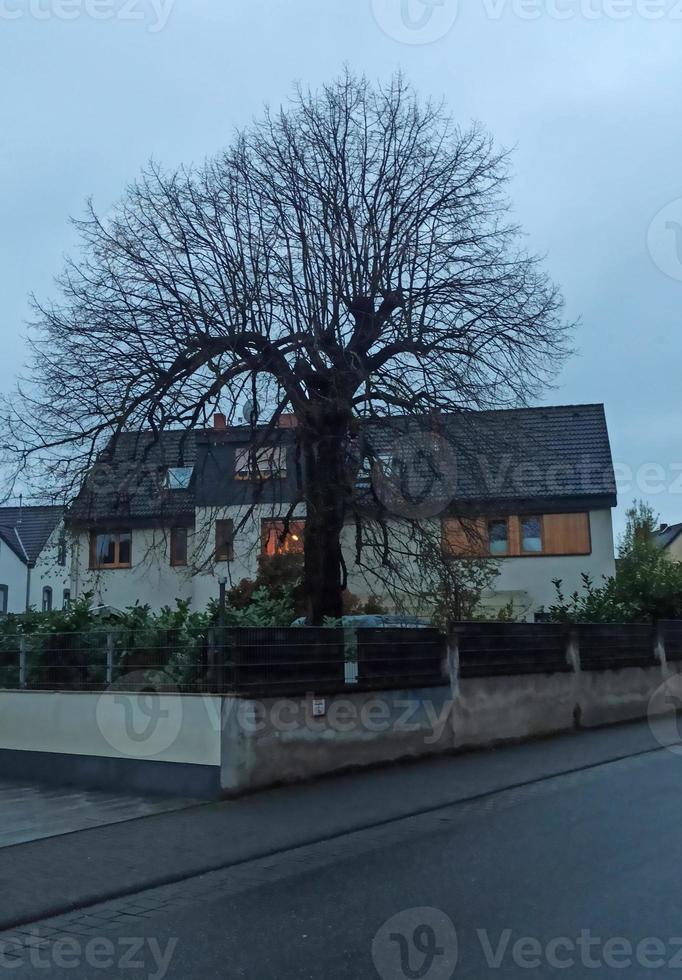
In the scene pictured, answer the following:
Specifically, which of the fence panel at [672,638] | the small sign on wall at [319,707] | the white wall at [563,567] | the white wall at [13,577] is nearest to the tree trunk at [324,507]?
the small sign on wall at [319,707]

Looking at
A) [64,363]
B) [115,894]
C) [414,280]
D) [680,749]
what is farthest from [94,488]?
[680,749]

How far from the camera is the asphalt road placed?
18.8 feet

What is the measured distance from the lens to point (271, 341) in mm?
15523

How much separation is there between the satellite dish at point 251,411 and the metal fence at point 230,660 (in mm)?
4062

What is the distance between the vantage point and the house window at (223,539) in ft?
50.5

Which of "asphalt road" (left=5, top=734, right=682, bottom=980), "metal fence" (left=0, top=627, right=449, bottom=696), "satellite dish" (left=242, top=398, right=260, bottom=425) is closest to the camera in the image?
"asphalt road" (left=5, top=734, right=682, bottom=980)

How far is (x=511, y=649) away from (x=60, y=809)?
26.2 ft

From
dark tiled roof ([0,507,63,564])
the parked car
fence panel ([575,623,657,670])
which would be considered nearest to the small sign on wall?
the parked car

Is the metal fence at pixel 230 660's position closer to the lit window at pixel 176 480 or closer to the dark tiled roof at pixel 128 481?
the dark tiled roof at pixel 128 481

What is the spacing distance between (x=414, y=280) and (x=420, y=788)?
→ 7.90 m

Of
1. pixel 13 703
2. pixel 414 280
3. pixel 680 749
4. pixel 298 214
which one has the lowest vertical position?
pixel 680 749

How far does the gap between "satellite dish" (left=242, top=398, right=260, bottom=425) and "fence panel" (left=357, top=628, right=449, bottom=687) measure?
405 centimetres

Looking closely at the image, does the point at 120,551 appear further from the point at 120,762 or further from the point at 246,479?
the point at 120,762

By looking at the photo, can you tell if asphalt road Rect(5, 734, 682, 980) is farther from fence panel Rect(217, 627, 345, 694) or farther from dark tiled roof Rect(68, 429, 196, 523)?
dark tiled roof Rect(68, 429, 196, 523)
